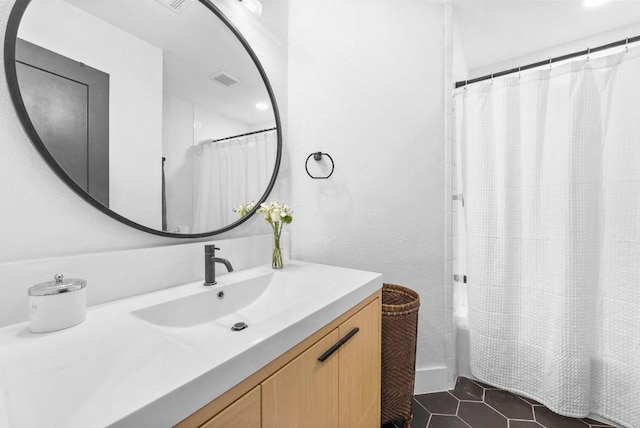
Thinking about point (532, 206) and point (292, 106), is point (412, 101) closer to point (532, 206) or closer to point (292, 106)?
point (292, 106)

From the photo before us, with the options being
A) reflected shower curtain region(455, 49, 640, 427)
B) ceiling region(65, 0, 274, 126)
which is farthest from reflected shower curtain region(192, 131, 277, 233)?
reflected shower curtain region(455, 49, 640, 427)

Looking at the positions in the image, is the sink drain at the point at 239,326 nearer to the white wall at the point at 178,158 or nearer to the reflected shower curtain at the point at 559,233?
the white wall at the point at 178,158

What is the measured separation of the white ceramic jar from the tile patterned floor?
1.41 meters

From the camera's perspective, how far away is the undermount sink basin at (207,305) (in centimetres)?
75

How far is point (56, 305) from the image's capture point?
0.58 metres

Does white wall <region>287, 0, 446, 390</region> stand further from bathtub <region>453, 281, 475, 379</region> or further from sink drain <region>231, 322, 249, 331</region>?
sink drain <region>231, 322, 249, 331</region>

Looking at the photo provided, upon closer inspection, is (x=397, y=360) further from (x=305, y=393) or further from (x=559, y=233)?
(x=559, y=233)

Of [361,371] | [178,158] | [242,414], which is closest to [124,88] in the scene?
[178,158]

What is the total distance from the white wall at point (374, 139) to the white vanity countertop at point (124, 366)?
2.51 feet

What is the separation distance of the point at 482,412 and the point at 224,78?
2109mm

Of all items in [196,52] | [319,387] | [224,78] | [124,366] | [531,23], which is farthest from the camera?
[531,23]

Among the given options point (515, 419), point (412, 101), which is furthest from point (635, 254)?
point (412, 101)

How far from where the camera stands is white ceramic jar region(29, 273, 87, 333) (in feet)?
1.86

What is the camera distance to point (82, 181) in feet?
2.42
